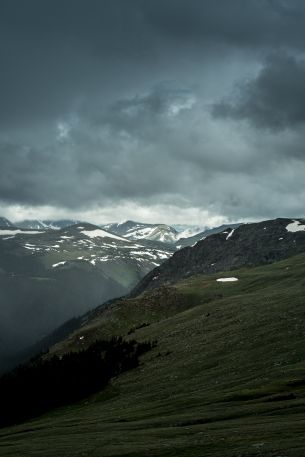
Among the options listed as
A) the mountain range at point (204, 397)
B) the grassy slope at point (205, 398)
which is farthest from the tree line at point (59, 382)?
the grassy slope at point (205, 398)

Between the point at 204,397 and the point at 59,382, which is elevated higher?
the point at 204,397

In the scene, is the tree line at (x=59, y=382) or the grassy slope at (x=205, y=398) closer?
the grassy slope at (x=205, y=398)

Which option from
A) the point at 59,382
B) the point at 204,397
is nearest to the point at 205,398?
the point at 204,397

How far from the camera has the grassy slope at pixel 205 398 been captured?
3322 centimetres

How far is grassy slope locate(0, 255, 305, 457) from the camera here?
109 feet

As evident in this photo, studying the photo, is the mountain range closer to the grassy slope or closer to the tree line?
the grassy slope

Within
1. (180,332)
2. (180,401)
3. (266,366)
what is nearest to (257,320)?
(180,332)

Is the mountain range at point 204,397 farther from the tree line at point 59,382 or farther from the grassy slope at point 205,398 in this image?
the tree line at point 59,382

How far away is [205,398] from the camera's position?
53969 millimetres

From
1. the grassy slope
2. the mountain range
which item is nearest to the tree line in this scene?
the mountain range

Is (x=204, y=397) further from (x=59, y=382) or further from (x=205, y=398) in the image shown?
(x=59, y=382)

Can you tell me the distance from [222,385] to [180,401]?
23.6 feet

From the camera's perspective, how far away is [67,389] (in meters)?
99.9

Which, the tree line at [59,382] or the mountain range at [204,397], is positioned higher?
the mountain range at [204,397]
